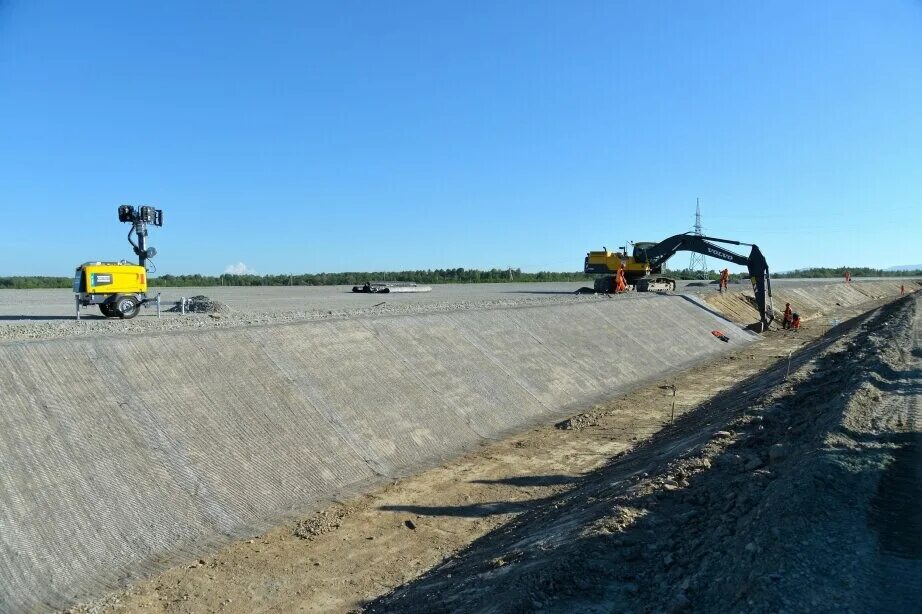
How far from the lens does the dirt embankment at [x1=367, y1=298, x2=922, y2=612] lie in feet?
15.1

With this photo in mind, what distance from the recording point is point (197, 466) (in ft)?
30.1

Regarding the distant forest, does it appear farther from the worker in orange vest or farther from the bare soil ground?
the bare soil ground

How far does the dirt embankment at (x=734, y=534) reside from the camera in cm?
461

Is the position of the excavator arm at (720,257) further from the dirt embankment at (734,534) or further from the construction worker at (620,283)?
the dirt embankment at (734,534)

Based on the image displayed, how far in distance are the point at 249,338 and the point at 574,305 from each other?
13966 mm

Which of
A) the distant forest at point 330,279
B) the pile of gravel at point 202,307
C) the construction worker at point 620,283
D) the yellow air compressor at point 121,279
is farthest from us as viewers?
the distant forest at point 330,279

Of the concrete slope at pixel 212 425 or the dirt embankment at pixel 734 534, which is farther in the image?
the concrete slope at pixel 212 425

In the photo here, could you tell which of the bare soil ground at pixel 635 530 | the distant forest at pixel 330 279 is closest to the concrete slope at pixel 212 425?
the bare soil ground at pixel 635 530

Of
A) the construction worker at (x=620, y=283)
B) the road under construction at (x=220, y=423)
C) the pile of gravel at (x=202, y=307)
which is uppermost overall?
the construction worker at (x=620, y=283)

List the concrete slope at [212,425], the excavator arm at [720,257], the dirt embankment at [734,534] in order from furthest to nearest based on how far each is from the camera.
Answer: the excavator arm at [720,257] < the concrete slope at [212,425] < the dirt embankment at [734,534]

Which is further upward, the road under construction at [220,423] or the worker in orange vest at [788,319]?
the worker in orange vest at [788,319]

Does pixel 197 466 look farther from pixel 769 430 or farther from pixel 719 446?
pixel 769 430

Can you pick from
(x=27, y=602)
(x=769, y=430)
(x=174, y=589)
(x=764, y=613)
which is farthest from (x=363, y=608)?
(x=769, y=430)

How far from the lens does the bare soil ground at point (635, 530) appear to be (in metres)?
4.88
